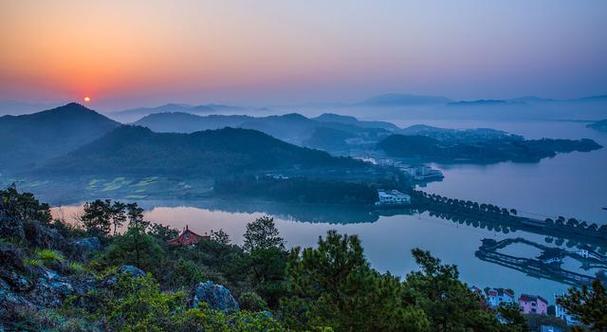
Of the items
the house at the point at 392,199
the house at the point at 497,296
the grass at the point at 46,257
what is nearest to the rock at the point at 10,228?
the grass at the point at 46,257

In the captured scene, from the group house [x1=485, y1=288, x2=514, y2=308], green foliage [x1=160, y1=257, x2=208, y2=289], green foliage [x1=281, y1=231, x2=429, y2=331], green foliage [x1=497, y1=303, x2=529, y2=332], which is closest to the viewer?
green foliage [x1=281, y1=231, x2=429, y2=331]

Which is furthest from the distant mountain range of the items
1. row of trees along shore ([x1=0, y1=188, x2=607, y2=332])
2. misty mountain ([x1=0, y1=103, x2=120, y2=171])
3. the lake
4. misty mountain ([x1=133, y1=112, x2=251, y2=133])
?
row of trees along shore ([x1=0, y1=188, x2=607, y2=332])

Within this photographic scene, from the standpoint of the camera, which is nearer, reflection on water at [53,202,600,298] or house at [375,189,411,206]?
reflection on water at [53,202,600,298]

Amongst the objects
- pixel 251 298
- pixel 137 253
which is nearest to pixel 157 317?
pixel 251 298

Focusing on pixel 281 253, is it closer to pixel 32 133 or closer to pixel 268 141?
pixel 268 141

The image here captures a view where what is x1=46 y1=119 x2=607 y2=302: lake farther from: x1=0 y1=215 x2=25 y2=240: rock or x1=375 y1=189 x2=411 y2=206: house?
x1=0 y1=215 x2=25 y2=240: rock
